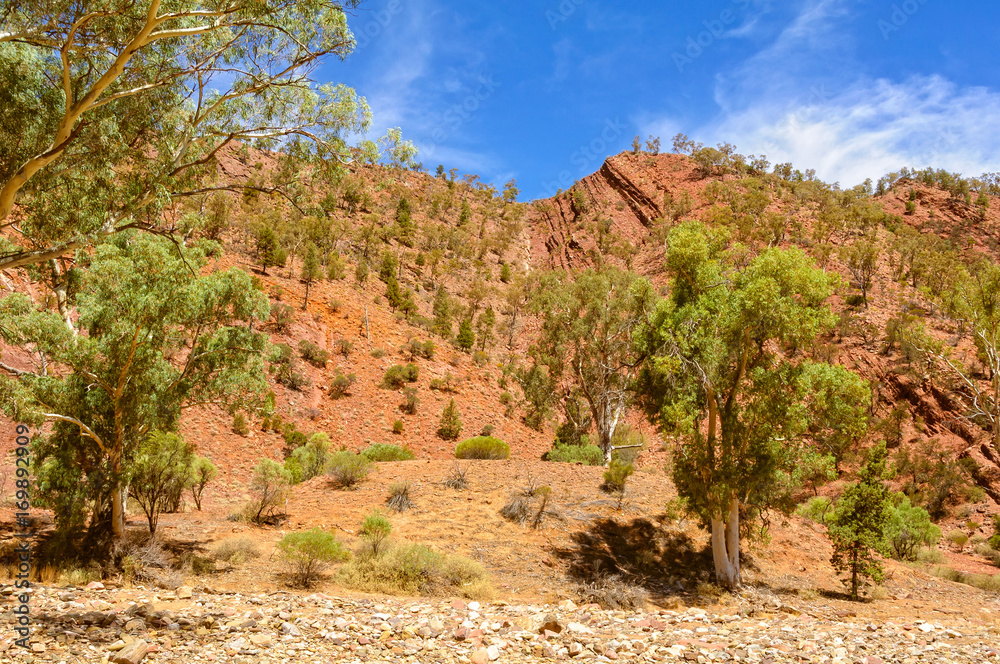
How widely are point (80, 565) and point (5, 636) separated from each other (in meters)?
3.61

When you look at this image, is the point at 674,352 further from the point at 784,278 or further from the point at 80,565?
the point at 80,565

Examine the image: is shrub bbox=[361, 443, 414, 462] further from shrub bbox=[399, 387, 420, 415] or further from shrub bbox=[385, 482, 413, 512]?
shrub bbox=[399, 387, 420, 415]

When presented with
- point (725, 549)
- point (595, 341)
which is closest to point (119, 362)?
point (725, 549)

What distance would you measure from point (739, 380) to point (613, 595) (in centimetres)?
474

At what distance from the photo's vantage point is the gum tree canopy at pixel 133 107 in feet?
24.1

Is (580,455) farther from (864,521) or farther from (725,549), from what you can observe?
(864,521)

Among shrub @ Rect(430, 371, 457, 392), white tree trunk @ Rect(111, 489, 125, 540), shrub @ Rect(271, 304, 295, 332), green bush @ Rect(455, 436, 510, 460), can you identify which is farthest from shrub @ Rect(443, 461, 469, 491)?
shrub @ Rect(271, 304, 295, 332)

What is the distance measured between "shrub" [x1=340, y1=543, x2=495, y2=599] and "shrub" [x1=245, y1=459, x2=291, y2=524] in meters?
4.19

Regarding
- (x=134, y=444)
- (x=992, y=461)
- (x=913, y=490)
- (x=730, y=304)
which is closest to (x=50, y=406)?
(x=134, y=444)

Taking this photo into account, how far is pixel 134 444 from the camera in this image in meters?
9.27

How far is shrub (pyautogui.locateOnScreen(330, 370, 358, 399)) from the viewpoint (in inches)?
1070

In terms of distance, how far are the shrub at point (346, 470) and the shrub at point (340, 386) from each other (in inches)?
449

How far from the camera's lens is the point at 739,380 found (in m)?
10.8

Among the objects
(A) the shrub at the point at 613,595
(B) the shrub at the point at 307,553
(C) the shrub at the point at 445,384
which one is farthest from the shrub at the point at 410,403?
(A) the shrub at the point at 613,595
